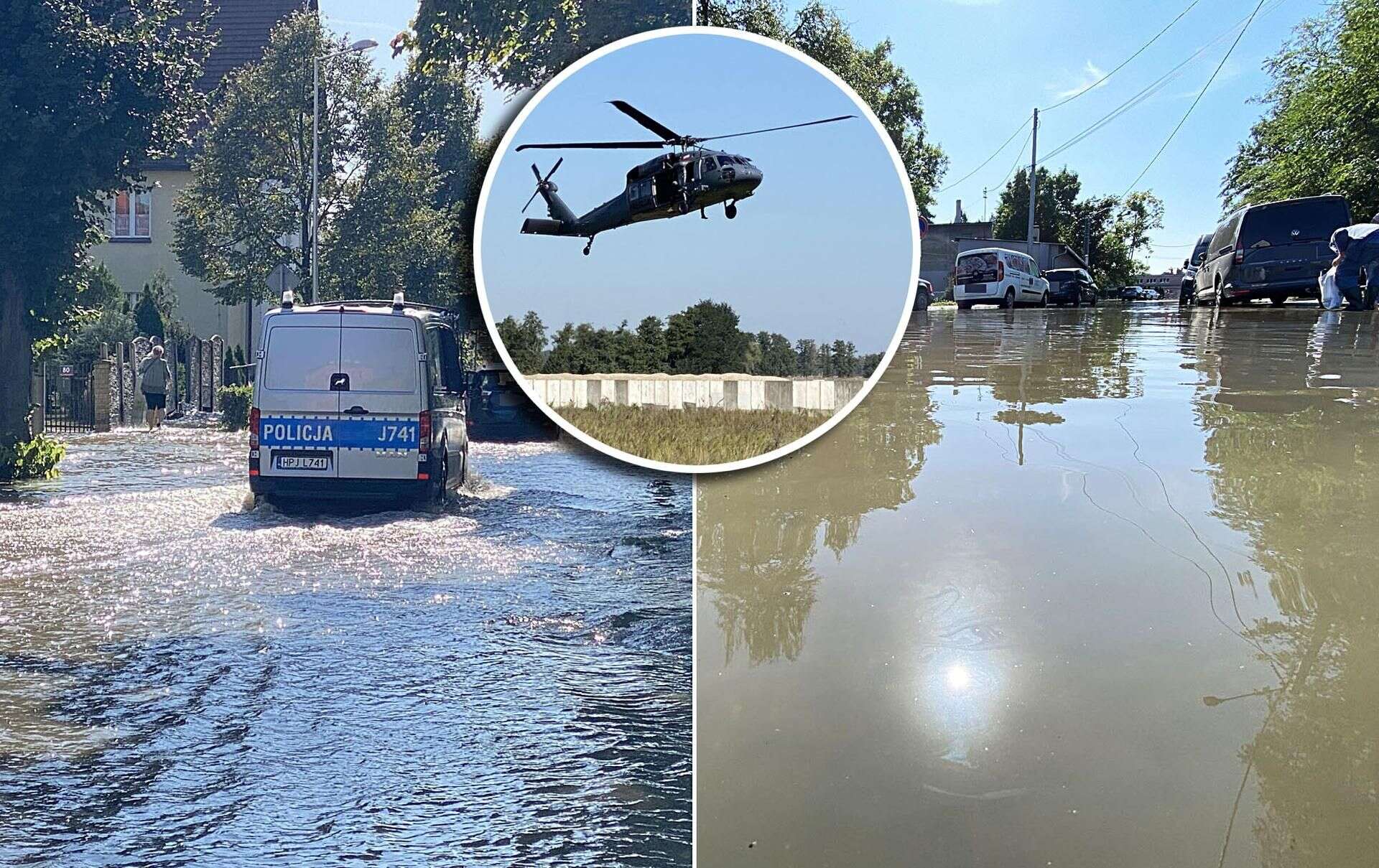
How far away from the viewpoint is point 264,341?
8.71 feet

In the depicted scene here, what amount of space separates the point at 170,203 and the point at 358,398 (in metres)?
0.86

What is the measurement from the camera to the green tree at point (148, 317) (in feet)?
9.30

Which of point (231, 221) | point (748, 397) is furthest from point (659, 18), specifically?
point (748, 397)

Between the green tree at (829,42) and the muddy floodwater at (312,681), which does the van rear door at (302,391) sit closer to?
the muddy floodwater at (312,681)

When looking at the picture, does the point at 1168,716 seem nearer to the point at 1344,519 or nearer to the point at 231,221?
the point at 1344,519

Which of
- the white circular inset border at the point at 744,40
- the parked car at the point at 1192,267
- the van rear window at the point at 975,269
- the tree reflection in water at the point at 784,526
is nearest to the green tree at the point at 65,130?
the tree reflection in water at the point at 784,526

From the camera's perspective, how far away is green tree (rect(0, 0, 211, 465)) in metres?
2.90

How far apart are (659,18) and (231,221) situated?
3.91ft

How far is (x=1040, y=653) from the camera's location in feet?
6.62

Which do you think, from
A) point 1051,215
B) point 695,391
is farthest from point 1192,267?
point 695,391

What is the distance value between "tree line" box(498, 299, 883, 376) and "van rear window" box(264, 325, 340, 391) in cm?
125

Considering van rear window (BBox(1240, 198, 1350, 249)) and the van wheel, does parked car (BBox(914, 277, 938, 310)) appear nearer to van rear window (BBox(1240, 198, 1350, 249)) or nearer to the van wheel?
the van wheel

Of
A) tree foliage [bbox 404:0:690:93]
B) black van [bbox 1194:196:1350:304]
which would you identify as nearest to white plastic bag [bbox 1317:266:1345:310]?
black van [bbox 1194:196:1350:304]

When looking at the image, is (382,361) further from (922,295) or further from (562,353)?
(922,295)
